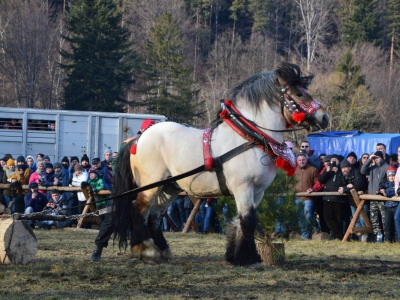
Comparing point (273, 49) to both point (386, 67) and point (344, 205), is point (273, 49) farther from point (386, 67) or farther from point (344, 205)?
point (344, 205)

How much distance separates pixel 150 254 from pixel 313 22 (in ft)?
190

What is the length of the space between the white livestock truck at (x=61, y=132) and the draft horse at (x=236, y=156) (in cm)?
2036

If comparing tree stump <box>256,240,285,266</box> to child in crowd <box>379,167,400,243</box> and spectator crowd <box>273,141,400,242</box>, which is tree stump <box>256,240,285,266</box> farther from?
child in crowd <box>379,167,400,243</box>

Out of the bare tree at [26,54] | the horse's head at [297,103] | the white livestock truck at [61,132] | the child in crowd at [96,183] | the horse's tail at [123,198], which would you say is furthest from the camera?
the bare tree at [26,54]

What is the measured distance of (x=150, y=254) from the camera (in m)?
10.6

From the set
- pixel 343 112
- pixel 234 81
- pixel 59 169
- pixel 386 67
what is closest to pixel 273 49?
pixel 386 67

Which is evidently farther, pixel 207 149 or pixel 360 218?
pixel 360 218

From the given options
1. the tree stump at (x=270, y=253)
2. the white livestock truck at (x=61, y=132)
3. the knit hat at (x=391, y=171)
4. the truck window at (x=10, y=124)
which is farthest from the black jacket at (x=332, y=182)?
the truck window at (x=10, y=124)

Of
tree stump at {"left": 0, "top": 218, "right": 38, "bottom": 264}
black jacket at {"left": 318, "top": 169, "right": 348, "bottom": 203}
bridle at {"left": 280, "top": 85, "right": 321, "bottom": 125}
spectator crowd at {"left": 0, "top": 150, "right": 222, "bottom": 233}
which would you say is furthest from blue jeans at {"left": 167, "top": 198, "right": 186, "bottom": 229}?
bridle at {"left": 280, "top": 85, "right": 321, "bottom": 125}

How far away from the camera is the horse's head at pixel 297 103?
393 inches

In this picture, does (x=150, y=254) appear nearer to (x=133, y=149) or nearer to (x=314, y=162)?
(x=133, y=149)

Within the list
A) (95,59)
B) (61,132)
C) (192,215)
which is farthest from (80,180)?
(95,59)

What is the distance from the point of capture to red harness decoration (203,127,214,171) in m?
9.95

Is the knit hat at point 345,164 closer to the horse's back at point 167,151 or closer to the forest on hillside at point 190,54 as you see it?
the horse's back at point 167,151
